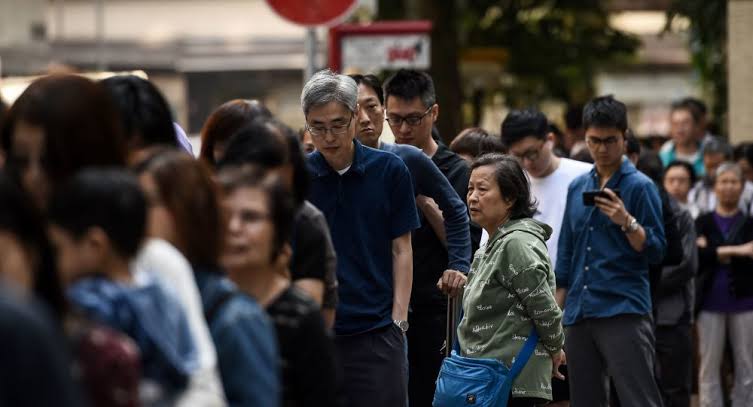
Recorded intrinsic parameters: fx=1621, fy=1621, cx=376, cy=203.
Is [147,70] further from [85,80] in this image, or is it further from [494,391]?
[85,80]

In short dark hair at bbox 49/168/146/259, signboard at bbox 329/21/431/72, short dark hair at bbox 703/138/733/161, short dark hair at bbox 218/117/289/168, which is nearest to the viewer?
short dark hair at bbox 49/168/146/259

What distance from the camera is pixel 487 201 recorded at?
7.69 meters

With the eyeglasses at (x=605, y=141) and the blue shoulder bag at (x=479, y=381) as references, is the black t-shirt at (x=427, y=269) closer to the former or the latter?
the blue shoulder bag at (x=479, y=381)

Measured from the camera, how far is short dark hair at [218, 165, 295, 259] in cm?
455

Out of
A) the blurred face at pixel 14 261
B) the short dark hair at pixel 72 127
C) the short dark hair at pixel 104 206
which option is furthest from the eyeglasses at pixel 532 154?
the blurred face at pixel 14 261

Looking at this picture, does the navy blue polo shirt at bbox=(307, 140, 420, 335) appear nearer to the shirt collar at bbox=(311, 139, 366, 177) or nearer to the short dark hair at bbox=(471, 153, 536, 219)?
the shirt collar at bbox=(311, 139, 366, 177)

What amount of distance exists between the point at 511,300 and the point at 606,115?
6.48 ft

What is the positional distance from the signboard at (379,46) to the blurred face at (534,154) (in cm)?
181

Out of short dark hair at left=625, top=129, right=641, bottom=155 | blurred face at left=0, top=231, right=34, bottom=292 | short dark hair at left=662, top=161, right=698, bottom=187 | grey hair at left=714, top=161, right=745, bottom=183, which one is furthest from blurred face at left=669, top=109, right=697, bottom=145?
blurred face at left=0, top=231, right=34, bottom=292

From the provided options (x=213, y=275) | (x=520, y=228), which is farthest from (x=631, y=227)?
(x=213, y=275)

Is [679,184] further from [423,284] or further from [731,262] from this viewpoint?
[423,284]

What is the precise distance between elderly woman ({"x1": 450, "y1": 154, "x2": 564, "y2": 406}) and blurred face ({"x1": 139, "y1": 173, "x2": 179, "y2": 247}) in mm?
3352

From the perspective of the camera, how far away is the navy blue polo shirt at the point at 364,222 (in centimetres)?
711

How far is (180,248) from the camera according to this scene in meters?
4.36
